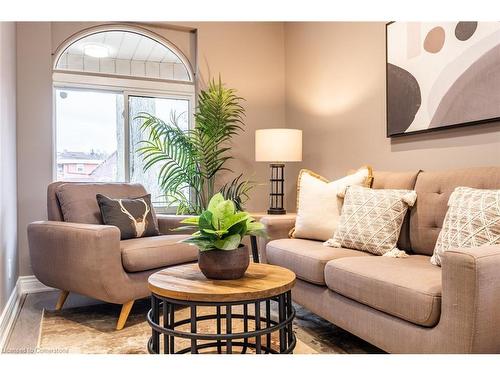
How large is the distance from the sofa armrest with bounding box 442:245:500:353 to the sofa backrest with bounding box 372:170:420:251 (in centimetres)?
92

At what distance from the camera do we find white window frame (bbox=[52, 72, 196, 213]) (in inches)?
142

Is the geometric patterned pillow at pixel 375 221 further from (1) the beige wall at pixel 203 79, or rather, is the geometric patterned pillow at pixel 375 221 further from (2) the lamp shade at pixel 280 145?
(1) the beige wall at pixel 203 79

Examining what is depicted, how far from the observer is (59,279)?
2.54m

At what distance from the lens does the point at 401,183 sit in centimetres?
249

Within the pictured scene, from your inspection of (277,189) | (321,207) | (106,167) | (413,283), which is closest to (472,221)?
(413,283)

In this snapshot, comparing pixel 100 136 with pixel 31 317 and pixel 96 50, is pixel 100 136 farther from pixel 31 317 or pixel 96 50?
pixel 31 317

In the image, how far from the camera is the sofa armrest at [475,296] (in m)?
1.38

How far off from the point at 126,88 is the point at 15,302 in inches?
79.8

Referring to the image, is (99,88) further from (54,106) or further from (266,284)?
(266,284)

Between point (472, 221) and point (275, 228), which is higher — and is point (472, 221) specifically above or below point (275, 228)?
above

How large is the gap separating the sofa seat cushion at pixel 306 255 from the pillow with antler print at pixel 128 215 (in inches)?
35.1

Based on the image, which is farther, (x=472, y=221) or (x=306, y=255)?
(x=306, y=255)

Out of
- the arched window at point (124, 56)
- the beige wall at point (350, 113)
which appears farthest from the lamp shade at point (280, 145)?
the arched window at point (124, 56)

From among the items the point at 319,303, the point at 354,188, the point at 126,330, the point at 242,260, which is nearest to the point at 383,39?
the point at 354,188
